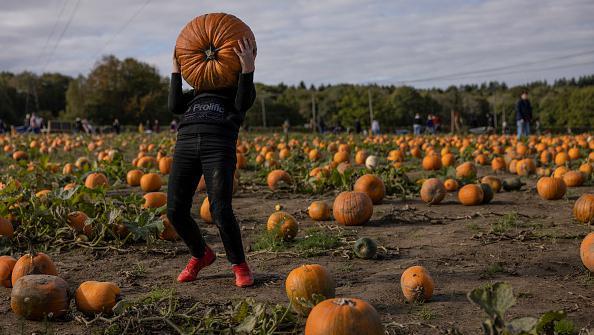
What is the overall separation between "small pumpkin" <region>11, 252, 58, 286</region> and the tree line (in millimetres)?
61214

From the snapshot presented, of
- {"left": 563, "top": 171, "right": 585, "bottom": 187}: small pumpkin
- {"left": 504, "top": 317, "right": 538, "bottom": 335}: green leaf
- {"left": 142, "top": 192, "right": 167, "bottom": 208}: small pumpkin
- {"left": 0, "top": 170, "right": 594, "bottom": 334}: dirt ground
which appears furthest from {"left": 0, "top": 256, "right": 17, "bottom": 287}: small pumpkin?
{"left": 563, "top": 171, "right": 585, "bottom": 187}: small pumpkin

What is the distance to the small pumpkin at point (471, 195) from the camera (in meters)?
7.77

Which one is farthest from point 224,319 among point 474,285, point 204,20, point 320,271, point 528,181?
point 528,181

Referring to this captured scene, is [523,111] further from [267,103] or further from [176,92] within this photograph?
[267,103]

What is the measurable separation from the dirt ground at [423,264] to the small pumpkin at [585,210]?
→ 11cm

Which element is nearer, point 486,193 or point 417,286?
point 417,286

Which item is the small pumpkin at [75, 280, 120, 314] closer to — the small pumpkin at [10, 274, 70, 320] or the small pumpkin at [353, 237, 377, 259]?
the small pumpkin at [10, 274, 70, 320]

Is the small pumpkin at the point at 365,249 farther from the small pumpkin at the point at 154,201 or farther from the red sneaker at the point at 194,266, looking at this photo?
the small pumpkin at the point at 154,201

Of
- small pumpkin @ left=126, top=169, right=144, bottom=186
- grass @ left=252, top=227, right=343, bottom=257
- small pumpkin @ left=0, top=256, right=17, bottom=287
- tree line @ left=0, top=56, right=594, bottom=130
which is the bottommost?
grass @ left=252, top=227, right=343, bottom=257

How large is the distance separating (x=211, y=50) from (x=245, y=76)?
0.36m

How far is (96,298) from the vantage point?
3818 millimetres

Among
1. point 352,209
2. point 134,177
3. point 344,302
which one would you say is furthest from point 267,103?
point 344,302

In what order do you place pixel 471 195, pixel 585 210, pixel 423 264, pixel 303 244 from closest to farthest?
pixel 423 264, pixel 303 244, pixel 585 210, pixel 471 195

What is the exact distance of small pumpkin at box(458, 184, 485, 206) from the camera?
777cm
